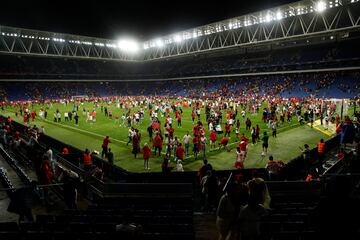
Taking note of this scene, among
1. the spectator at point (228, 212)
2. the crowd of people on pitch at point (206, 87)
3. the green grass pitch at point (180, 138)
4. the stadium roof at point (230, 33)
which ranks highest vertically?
the stadium roof at point (230, 33)

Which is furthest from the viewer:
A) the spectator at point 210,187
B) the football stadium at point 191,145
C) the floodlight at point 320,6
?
the floodlight at point 320,6

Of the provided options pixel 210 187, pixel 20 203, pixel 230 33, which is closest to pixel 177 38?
pixel 230 33

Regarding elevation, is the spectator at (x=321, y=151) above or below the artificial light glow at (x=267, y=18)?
below

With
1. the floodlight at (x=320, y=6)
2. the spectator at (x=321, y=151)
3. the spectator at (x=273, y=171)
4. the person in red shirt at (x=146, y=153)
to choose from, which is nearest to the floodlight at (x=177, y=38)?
the floodlight at (x=320, y=6)

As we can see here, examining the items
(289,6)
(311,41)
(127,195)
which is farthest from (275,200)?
(311,41)

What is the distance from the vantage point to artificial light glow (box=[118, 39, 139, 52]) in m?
77.9

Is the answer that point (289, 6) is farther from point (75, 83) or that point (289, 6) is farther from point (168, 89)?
point (75, 83)

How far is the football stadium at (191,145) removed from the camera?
619cm

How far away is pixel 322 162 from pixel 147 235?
12.3m

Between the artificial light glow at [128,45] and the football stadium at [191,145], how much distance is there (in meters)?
0.36

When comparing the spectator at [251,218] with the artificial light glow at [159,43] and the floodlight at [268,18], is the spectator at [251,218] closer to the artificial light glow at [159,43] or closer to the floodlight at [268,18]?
the floodlight at [268,18]

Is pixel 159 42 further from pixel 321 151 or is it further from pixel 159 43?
pixel 321 151

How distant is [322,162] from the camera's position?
15.4m

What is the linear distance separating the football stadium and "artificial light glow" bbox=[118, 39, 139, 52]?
0.36 meters
